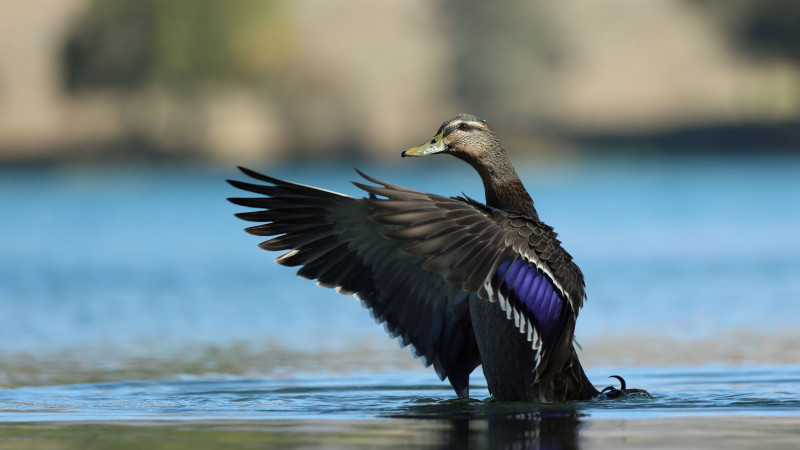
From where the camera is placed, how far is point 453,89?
62.5 meters

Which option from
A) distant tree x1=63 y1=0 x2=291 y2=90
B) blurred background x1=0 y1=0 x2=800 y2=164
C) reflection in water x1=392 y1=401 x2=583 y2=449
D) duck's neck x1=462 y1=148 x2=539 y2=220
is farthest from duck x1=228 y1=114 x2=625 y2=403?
distant tree x1=63 y1=0 x2=291 y2=90

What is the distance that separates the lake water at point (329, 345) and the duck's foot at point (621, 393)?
0.12m

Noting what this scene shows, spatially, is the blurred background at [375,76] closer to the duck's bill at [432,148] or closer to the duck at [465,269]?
the duck at [465,269]

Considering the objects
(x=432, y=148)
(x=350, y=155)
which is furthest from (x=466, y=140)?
(x=350, y=155)

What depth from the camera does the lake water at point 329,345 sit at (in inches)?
281

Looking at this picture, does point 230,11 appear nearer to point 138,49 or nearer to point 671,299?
point 138,49

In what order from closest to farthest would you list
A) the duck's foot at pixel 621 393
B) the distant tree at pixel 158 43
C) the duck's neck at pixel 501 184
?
the duck's neck at pixel 501 184 < the duck's foot at pixel 621 393 < the distant tree at pixel 158 43

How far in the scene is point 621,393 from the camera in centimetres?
824

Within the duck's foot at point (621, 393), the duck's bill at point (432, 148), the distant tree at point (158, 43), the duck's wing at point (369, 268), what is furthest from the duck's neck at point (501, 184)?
the distant tree at point (158, 43)

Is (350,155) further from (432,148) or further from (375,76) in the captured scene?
(432,148)

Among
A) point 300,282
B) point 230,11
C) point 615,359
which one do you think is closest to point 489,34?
point 230,11

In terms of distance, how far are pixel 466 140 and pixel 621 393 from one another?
5.41ft

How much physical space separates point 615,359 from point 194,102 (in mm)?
46349

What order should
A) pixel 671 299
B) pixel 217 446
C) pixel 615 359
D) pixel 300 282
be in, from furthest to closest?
pixel 300 282
pixel 671 299
pixel 615 359
pixel 217 446
